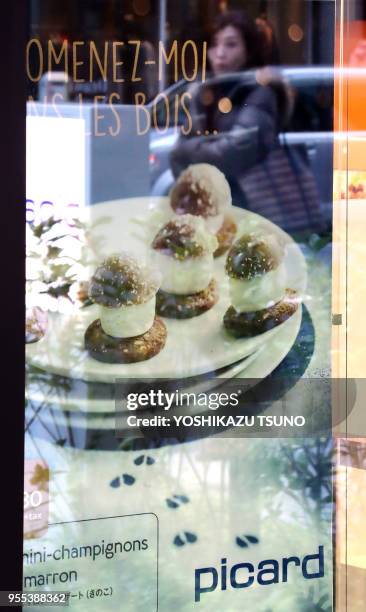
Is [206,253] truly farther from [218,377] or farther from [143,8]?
[143,8]

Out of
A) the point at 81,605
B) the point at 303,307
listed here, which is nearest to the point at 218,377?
the point at 303,307

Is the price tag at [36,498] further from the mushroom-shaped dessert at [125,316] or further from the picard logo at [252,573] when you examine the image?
the picard logo at [252,573]

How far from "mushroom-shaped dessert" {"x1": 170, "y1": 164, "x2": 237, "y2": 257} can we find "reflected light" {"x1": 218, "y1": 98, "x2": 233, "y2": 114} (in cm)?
15

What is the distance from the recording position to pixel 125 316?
2.25 metres

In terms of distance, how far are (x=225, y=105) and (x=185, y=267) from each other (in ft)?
1.47

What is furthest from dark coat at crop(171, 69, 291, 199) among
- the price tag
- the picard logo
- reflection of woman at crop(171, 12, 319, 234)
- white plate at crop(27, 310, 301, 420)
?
the picard logo

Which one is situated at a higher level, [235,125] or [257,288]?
[235,125]

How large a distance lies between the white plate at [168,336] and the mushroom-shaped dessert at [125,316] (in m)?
0.02

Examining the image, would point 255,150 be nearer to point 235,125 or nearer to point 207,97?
point 235,125

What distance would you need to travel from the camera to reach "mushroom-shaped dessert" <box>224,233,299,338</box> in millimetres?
2303

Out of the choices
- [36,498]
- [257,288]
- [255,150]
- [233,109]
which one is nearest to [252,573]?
[36,498]

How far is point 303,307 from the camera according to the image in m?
2.34

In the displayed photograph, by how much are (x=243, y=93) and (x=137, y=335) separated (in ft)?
2.34

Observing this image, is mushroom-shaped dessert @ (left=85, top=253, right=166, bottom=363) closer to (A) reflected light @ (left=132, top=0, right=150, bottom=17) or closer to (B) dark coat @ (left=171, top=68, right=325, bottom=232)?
(B) dark coat @ (left=171, top=68, right=325, bottom=232)
